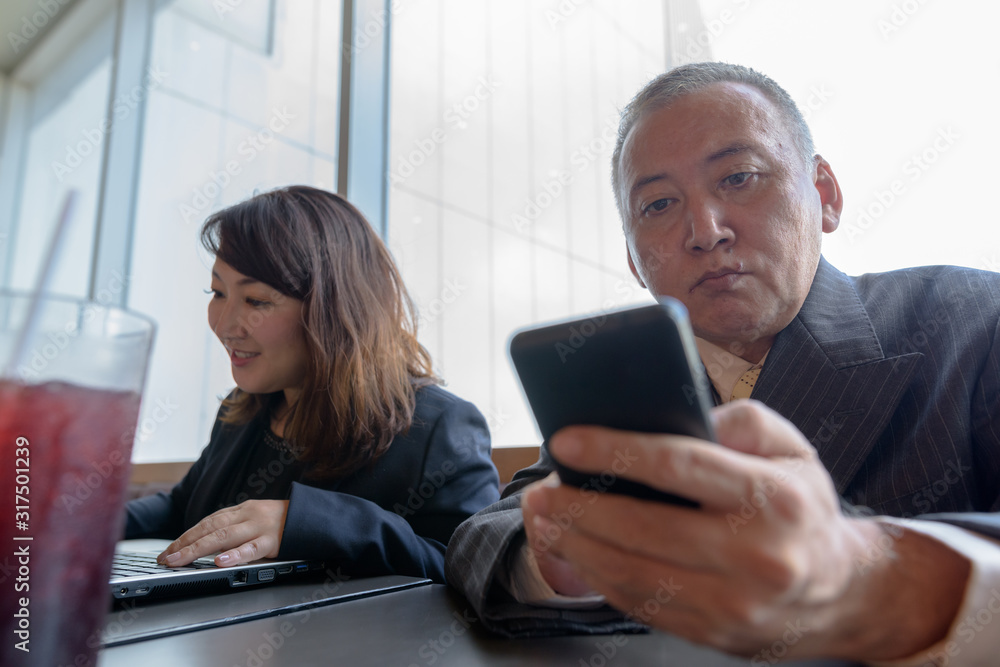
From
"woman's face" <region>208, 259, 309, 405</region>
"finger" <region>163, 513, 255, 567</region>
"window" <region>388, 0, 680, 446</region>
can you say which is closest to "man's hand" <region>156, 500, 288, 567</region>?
"finger" <region>163, 513, 255, 567</region>

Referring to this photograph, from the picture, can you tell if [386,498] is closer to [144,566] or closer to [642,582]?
[144,566]

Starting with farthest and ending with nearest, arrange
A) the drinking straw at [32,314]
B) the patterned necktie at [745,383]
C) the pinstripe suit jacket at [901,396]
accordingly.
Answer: the patterned necktie at [745,383] < the pinstripe suit jacket at [901,396] < the drinking straw at [32,314]

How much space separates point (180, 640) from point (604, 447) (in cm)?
44

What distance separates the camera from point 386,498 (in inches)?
48.7

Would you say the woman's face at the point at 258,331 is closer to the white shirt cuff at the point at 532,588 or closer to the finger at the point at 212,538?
the finger at the point at 212,538

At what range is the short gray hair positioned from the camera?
1.08 m

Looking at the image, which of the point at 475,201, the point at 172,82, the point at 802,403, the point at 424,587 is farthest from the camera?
the point at 172,82

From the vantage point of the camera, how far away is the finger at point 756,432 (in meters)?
0.37

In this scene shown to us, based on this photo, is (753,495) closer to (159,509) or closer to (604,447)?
(604,447)

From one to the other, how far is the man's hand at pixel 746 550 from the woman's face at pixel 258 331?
1107 millimetres

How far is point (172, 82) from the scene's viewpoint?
3416 millimetres

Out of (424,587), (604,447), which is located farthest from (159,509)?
(604,447)

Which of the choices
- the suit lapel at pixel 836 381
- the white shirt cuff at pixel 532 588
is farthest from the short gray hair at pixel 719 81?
the white shirt cuff at pixel 532 588

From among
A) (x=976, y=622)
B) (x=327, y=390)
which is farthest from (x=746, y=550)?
(x=327, y=390)
